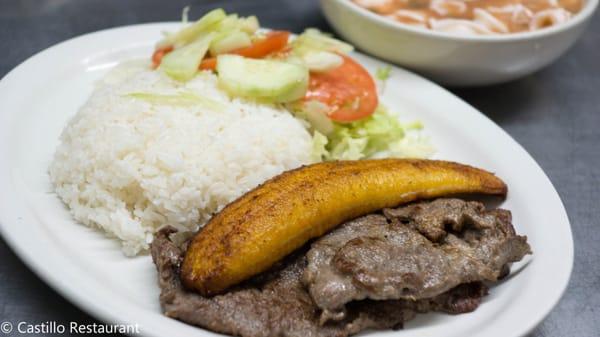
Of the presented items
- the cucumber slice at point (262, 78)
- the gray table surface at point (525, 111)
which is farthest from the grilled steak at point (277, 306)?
the cucumber slice at point (262, 78)

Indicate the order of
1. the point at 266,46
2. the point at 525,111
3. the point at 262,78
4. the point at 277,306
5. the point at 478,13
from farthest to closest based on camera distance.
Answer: the point at 525,111, the point at 478,13, the point at 266,46, the point at 262,78, the point at 277,306

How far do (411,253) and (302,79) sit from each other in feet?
4.47

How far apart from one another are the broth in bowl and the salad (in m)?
0.77

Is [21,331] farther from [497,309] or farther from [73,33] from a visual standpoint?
[73,33]

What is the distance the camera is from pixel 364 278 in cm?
229

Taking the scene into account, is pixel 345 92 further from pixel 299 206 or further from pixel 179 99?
pixel 299 206

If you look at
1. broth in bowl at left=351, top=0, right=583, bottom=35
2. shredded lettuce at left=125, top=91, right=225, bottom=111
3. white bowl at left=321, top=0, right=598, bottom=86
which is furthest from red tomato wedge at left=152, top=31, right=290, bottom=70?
broth in bowl at left=351, top=0, right=583, bottom=35

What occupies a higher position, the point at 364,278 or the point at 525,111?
the point at 364,278

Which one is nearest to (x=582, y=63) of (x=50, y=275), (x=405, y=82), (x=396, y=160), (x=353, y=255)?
(x=405, y=82)

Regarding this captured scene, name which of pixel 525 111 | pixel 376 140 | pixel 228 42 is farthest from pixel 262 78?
pixel 525 111

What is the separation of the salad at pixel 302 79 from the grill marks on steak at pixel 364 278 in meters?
1.00

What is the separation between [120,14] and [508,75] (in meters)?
3.09

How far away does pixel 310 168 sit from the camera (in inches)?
112

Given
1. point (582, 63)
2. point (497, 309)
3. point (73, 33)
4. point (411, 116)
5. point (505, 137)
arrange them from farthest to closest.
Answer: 1. point (582, 63)
2. point (73, 33)
3. point (411, 116)
4. point (505, 137)
5. point (497, 309)
